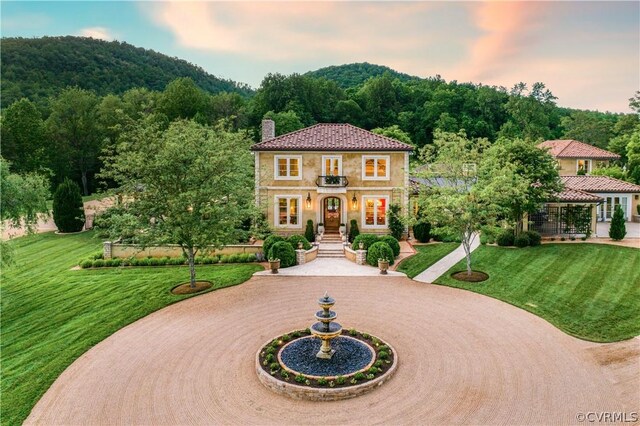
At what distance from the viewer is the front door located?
2852 centimetres

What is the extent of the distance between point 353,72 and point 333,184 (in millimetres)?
82542

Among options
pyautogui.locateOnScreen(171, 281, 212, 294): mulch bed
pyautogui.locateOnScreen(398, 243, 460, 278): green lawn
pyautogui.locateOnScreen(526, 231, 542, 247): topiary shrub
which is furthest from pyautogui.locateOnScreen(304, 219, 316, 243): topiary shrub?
pyautogui.locateOnScreen(526, 231, 542, 247): topiary shrub

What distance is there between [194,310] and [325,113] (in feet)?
188

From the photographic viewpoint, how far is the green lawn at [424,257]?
21.1 m

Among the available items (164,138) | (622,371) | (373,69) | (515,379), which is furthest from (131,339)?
(373,69)

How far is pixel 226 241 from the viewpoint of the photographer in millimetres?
18281

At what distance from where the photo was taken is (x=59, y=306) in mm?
16500

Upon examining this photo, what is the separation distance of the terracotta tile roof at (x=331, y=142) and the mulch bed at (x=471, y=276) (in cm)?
1006

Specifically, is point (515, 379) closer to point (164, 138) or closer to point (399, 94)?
point (164, 138)

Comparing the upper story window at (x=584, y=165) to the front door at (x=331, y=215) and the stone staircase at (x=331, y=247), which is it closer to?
the front door at (x=331, y=215)

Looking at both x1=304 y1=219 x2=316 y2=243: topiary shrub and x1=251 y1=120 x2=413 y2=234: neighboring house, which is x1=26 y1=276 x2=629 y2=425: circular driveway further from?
x1=251 y1=120 x2=413 y2=234: neighboring house

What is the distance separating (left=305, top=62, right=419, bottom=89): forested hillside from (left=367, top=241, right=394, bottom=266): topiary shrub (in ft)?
267

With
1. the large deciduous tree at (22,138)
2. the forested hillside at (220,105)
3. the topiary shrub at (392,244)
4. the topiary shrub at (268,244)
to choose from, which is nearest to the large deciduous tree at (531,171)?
the topiary shrub at (392,244)

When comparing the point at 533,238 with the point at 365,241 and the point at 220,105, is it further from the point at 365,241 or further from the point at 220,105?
the point at 220,105
